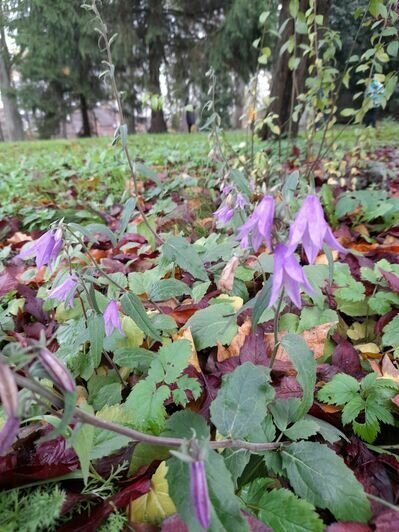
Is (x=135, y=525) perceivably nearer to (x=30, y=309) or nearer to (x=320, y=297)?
(x=320, y=297)

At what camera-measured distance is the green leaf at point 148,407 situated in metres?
1.03

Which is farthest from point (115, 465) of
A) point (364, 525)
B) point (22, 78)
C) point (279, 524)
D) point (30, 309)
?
point (22, 78)

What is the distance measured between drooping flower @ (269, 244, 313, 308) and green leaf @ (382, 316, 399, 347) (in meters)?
0.70

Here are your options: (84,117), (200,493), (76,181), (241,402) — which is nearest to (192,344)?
(241,402)

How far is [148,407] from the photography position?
1.06 m

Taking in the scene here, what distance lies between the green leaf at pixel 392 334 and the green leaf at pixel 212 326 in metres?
0.51

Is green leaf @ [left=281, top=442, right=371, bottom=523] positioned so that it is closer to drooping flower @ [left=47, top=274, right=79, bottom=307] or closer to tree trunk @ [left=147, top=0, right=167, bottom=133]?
drooping flower @ [left=47, top=274, right=79, bottom=307]

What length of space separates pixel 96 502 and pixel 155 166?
4.26 m

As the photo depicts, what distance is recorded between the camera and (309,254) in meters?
0.85

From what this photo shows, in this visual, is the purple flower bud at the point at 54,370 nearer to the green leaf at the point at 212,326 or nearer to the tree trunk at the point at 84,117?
the green leaf at the point at 212,326

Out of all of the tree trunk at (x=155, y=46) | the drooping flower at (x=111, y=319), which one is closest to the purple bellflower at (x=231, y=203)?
the drooping flower at (x=111, y=319)

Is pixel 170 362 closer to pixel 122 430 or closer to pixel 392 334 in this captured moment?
pixel 122 430

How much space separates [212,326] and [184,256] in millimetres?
287

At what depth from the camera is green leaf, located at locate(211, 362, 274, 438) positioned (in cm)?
94
